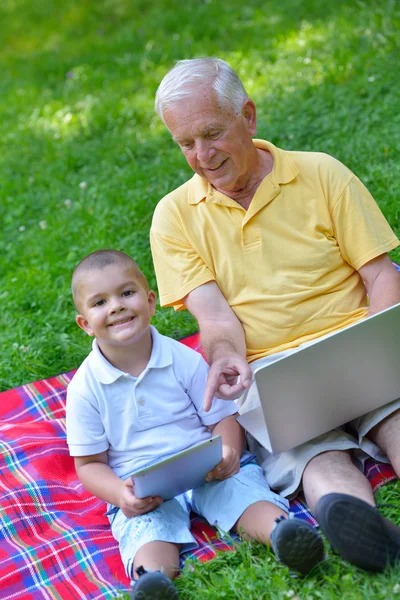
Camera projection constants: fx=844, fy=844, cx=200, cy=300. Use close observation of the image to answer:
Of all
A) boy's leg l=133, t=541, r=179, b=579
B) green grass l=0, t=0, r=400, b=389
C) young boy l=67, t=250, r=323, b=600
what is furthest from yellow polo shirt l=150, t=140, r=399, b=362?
green grass l=0, t=0, r=400, b=389

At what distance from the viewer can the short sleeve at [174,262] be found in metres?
3.27

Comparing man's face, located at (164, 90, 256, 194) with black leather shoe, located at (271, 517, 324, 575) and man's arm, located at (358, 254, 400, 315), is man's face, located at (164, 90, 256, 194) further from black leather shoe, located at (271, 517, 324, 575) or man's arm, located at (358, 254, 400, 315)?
black leather shoe, located at (271, 517, 324, 575)

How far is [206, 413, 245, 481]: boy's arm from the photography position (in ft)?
9.18

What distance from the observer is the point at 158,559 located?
265 centimetres

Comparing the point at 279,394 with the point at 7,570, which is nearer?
the point at 279,394

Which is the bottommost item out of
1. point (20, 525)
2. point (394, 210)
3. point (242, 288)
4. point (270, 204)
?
point (20, 525)

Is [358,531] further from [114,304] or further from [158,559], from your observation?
[114,304]

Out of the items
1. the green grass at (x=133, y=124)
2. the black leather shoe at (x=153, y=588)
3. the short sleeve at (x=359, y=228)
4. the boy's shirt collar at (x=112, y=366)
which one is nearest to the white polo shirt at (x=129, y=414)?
the boy's shirt collar at (x=112, y=366)

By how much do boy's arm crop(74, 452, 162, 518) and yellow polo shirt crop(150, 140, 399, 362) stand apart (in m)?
0.71

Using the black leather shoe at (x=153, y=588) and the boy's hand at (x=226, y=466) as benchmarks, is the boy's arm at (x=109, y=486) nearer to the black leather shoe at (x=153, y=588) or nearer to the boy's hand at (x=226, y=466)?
the boy's hand at (x=226, y=466)

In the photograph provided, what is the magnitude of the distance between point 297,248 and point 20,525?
1.47 meters

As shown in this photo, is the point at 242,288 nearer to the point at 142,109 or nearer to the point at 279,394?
the point at 279,394

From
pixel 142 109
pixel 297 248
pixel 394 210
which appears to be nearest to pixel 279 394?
pixel 297 248

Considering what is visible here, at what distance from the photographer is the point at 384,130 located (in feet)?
18.0
